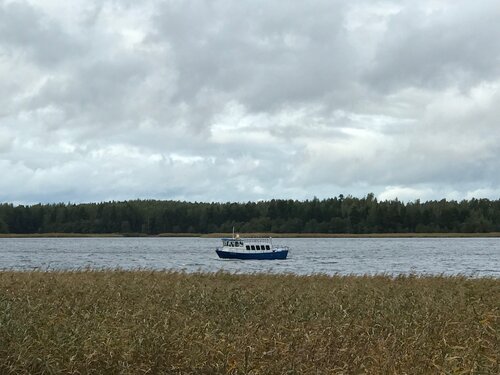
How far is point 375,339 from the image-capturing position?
15.4 m

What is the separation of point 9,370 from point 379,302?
11617mm

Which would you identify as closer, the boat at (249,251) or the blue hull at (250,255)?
the blue hull at (250,255)

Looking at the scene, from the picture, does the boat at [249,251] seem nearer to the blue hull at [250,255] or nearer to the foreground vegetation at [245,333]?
the blue hull at [250,255]

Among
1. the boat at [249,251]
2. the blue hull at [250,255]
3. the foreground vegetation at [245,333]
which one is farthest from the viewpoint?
the boat at [249,251]

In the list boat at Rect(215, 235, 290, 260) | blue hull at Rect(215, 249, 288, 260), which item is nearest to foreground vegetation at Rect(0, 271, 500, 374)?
blue hull at Rect(215, 249, 288, 260)

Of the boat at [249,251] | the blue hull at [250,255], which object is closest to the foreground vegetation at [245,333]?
the blue hull at [250,255]

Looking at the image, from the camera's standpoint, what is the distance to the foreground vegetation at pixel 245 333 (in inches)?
500

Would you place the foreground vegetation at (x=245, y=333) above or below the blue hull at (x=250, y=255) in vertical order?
above

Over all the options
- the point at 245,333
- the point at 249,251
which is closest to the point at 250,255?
the point at 249,251

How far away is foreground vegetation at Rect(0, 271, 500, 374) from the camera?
12.7m

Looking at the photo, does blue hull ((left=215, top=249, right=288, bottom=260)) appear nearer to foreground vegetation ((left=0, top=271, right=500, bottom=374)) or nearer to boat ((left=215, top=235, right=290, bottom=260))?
boat ((left=215, top=235, right=290, bottom=260))

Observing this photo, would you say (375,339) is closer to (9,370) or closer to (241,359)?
(241,359)

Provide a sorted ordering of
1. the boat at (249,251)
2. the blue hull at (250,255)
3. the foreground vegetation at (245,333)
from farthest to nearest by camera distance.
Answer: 1. the boat at (249,251)
2. the blue hull at (250,255)
3. the foreground vegetation at (245,333)

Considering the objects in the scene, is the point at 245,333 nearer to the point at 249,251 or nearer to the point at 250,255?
the point at 250,255
